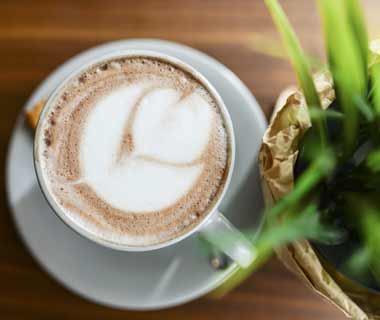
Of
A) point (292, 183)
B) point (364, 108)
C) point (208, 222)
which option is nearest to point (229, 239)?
point (208, 222)

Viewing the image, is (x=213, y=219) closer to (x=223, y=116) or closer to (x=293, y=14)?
(x=223, y=116)

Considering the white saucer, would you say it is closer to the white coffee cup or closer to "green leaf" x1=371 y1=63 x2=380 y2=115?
the white coffee cup

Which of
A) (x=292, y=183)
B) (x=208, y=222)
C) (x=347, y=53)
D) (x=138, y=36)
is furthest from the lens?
(x=138, y=36)

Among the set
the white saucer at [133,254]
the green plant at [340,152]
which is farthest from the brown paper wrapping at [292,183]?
the white saucer at [133,254]

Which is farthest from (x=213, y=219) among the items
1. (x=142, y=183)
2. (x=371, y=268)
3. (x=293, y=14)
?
(x=293, y=14)

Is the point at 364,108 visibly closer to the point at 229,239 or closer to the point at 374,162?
the point at 374,162

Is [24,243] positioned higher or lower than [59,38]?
lower

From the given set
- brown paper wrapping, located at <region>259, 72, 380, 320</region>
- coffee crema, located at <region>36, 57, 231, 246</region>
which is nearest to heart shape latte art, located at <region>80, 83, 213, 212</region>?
coffee crema, located at <region>36, 57, 231, 246</region>
